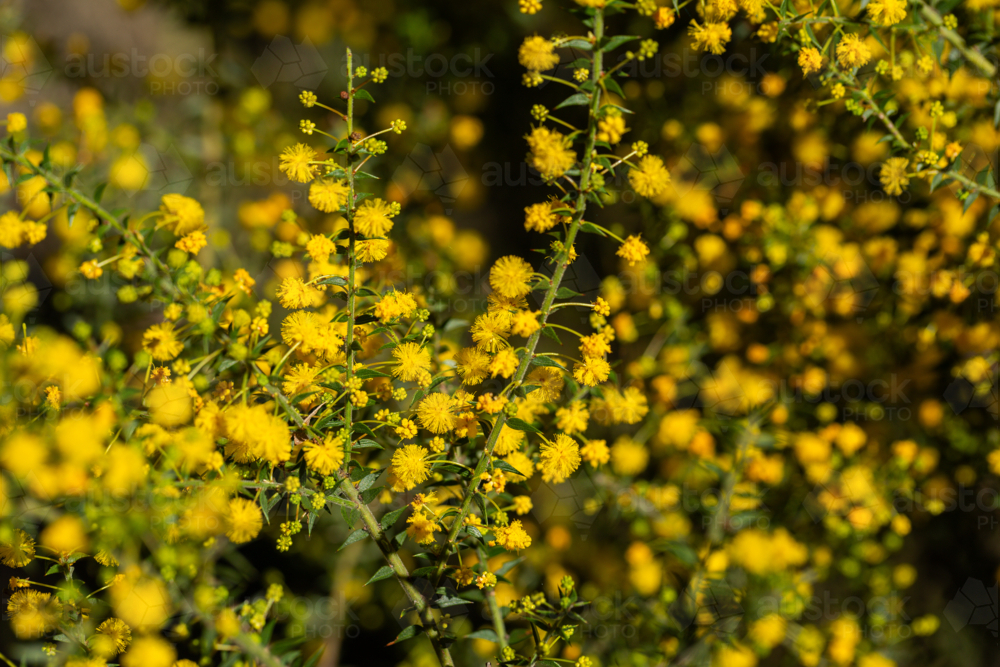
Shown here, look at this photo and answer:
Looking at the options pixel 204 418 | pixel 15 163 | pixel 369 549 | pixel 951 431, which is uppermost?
pixel 15 163

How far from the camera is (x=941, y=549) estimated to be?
60.7 inches

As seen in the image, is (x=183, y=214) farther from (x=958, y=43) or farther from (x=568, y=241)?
(x=958, y=43)

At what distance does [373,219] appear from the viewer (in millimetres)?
707

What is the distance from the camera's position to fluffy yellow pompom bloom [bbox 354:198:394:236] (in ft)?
2.31

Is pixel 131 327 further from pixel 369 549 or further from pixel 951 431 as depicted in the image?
pixel 951 431

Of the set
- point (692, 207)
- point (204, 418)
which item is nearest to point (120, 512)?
point (204, 418)

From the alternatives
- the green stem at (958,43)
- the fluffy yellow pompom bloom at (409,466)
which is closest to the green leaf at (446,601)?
the fluffy yellow pompom bloom at (409,466)

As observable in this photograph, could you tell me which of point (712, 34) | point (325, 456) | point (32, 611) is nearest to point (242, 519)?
point (325, 456)

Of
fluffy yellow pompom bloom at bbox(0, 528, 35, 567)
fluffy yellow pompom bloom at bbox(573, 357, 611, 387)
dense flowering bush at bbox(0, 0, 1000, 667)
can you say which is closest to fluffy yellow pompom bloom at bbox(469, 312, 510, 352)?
dense flowering bush at bbox(0, 0, 1000, 667)

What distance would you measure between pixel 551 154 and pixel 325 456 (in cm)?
45

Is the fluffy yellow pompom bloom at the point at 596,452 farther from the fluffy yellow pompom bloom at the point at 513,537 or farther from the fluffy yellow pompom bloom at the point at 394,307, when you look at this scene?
the fluffy yellow pompom bloom at the point at 394,307

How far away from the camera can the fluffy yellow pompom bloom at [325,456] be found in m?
0.70

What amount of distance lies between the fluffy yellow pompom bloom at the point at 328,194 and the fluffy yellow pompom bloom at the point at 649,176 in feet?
1.18

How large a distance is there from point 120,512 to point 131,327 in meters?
0.95
